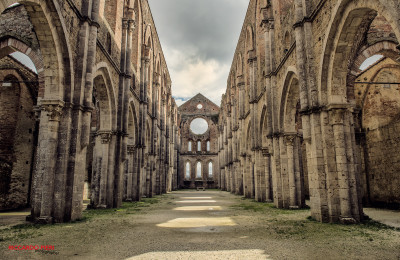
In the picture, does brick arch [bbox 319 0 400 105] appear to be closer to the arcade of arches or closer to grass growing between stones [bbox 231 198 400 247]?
the arcade of arches

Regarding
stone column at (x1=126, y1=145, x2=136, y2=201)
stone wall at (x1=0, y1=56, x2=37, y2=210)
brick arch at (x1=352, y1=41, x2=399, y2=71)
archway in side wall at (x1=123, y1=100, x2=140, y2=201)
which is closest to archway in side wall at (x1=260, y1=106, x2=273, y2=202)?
brick arch at (x1=352, y1=41, x2=399, y2=71)

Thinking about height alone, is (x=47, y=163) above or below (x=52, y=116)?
Answer: below

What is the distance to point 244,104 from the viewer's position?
24.9 meters

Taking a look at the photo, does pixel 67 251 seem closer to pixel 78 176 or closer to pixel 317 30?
pixel 78 176

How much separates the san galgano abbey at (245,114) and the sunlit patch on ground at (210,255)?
0.07m

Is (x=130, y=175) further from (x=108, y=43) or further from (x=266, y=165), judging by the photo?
(x=266, y=165)

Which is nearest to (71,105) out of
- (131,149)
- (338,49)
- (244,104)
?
(338,49)

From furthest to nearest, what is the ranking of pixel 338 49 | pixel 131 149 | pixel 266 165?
1. pixel 131 149
2. pixel 266 165
3. pixel 338 49

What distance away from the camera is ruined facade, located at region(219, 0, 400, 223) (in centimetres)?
824

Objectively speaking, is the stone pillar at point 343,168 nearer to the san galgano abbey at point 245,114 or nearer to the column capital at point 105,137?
the san galgano abbey at point 245,114

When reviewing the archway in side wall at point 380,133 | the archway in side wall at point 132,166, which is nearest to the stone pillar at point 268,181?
the archway in side wall at point 380,133

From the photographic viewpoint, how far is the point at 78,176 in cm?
882

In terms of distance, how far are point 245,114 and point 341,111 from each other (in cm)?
1528

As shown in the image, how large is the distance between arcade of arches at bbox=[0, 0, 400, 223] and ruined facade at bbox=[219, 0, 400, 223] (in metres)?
0.05
